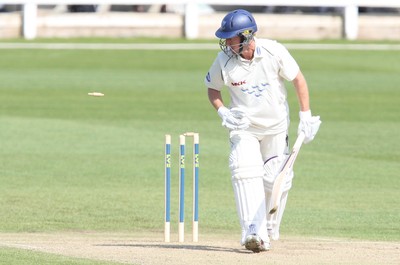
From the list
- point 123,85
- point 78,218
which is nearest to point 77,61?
point 123,85

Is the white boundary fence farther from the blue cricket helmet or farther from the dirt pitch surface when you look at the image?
the blue cricket helmet

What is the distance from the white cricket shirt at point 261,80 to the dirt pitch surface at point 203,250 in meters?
0.99

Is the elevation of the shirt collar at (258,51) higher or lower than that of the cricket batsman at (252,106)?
higher

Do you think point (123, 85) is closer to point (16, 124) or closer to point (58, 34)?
point (16, 124)

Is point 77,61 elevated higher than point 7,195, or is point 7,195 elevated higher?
point 77,61

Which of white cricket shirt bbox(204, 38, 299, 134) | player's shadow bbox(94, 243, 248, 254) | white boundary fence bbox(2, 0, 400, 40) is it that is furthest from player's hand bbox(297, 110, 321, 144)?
white boundary fence bbox(2, 0, 400, 40)

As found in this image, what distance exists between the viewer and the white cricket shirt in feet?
31.3

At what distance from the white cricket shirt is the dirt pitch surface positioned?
0.99 m

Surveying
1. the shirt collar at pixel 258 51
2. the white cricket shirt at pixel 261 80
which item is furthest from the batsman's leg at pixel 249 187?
the shirt collar at pixel 258 51

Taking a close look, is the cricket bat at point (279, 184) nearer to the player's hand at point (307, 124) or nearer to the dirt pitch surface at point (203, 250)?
the player's hand at point (307, 124)

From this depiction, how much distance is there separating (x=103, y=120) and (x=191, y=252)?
35.2 ft

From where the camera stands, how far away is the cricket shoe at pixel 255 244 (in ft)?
30.8

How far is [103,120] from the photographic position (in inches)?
791

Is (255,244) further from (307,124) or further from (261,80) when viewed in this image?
(261,80)
